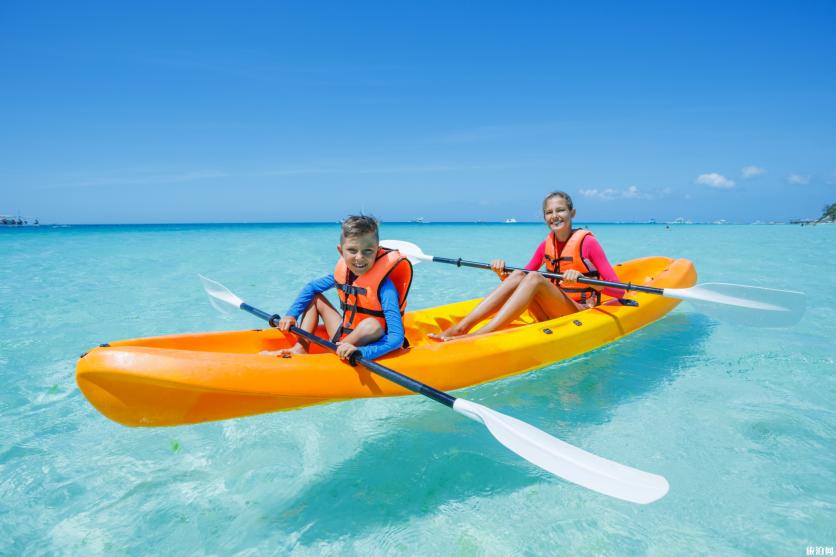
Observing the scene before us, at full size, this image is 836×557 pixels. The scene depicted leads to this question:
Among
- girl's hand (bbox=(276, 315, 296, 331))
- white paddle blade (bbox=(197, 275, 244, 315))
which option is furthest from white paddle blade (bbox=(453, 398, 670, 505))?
white paddle blade (bbox=(197, 275, 244, 315))

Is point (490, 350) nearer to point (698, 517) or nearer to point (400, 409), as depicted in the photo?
point (400, 409)

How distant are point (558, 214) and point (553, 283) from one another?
61 cm

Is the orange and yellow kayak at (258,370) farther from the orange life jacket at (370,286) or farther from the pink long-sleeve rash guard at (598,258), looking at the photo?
the pink long-sleeve rash guard at (598,258)

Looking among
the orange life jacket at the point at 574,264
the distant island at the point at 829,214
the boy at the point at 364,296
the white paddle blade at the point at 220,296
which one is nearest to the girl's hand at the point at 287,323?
the boy at the point at 364,296

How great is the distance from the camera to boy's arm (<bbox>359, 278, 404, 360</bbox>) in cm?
259

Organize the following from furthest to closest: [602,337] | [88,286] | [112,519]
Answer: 1. [88,286]
2. [602,337]
3. [112,519]

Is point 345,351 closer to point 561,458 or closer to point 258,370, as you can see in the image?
point 258,370

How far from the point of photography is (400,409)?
320cm

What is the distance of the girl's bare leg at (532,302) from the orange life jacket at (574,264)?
0.41m

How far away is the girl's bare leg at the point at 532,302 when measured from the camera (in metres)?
3.56

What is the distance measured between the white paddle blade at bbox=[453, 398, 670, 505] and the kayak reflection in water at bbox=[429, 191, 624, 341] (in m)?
1.31

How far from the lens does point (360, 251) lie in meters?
2.68

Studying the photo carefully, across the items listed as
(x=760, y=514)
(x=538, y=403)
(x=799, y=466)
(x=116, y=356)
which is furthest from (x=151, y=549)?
(x=799, y=466)

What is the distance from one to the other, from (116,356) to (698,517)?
2.64 metres
